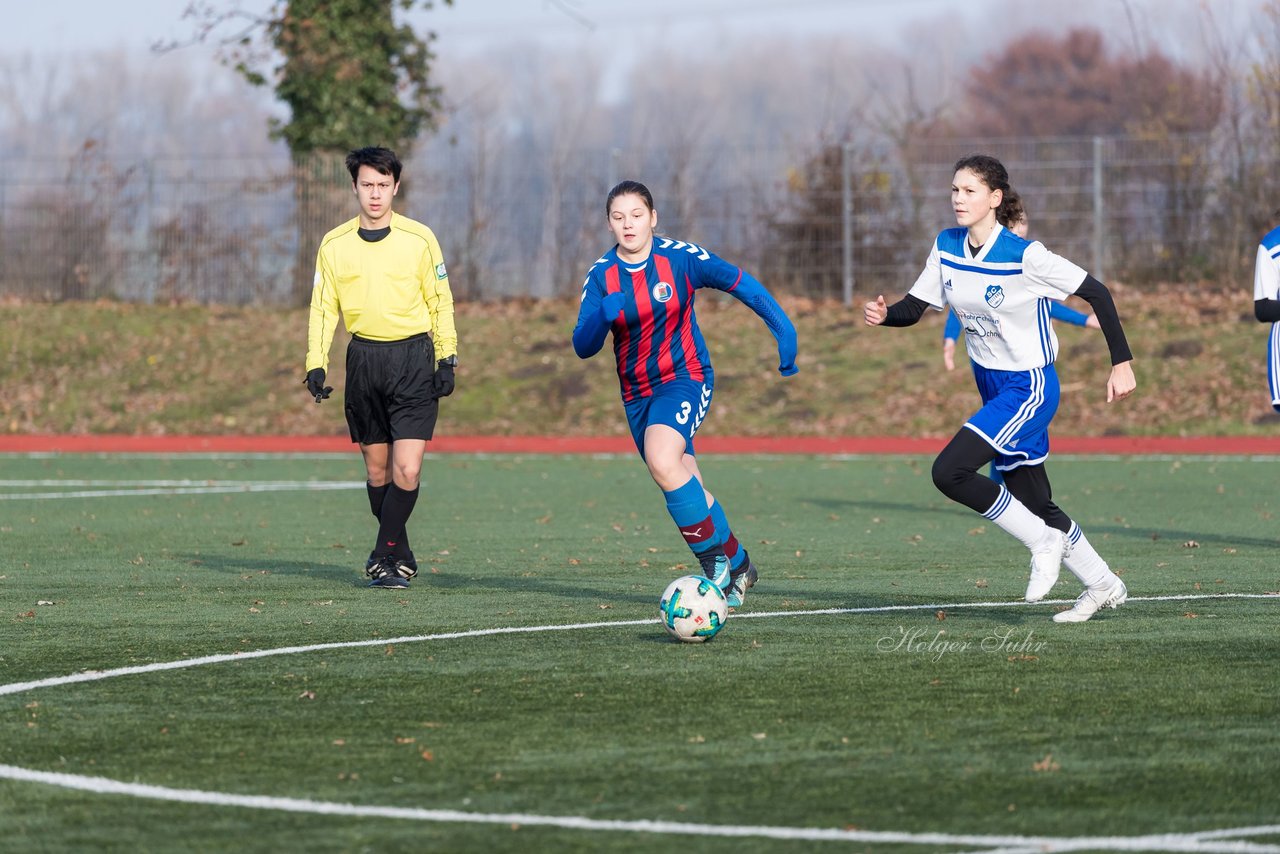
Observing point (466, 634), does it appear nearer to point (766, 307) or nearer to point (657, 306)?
point (657, 306)

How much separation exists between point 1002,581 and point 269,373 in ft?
64.2

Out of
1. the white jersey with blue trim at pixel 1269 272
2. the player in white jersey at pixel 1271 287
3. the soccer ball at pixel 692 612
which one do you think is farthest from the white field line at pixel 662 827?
the white jersey with blue trim at pixel 1269 272

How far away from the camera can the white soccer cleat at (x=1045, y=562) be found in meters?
7.39

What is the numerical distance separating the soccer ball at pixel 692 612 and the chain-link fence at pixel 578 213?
70.1 ft

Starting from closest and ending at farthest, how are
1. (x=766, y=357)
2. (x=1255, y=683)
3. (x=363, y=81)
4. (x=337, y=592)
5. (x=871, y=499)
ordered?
(x=1255, y=683) < (x=337, y=592) < (x=871, y=499) < (x=766, y=357) < (x=363, y=81)

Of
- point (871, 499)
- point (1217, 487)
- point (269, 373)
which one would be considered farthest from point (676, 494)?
point (269, 373)

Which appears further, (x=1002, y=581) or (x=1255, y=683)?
(x=1002, y=581)

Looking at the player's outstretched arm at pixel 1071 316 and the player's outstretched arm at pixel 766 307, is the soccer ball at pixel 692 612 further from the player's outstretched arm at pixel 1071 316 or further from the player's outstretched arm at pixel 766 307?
the player's outstretched arm at pixel 1071 316

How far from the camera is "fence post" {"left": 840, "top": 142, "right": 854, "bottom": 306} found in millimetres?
28172

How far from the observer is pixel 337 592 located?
29.3ft

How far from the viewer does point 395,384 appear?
935 centimetres

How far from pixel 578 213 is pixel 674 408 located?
22.7m

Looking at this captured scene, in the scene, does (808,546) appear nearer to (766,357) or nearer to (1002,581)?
(1002,581)
